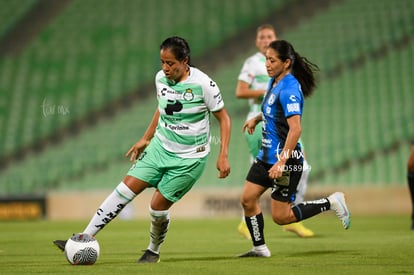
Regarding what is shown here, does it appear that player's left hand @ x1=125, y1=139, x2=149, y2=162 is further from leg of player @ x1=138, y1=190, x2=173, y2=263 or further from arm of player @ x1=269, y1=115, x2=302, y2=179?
arm of player @ x1=269, y1=115, x2=302, y2=179

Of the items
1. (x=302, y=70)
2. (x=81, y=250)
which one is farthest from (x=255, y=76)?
(x=81, y=250)

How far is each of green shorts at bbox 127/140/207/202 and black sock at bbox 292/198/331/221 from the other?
1.13 m

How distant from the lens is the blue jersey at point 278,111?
7605 mm

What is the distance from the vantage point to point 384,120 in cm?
1852

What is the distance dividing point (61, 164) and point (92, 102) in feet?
7.09

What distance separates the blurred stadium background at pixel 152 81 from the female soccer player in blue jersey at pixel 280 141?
8175 millimetres

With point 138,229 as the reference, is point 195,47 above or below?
above

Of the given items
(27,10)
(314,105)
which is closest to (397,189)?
(314,105)

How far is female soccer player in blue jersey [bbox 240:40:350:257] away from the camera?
25.2 ft

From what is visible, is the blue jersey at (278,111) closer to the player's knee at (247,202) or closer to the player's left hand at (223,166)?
the player's knee at (247,202)

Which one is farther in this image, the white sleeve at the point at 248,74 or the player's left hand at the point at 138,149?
the white sleeve at the point at 248,74

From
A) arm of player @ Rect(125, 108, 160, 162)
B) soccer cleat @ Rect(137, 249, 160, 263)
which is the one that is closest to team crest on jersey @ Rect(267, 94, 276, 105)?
arm of player @ Rect(125, 108, 160, 162)

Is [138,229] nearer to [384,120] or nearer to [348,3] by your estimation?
[384,120]

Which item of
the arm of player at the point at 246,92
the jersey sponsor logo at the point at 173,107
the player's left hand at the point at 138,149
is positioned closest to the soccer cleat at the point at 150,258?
the player's left hand at the point at 138,149
